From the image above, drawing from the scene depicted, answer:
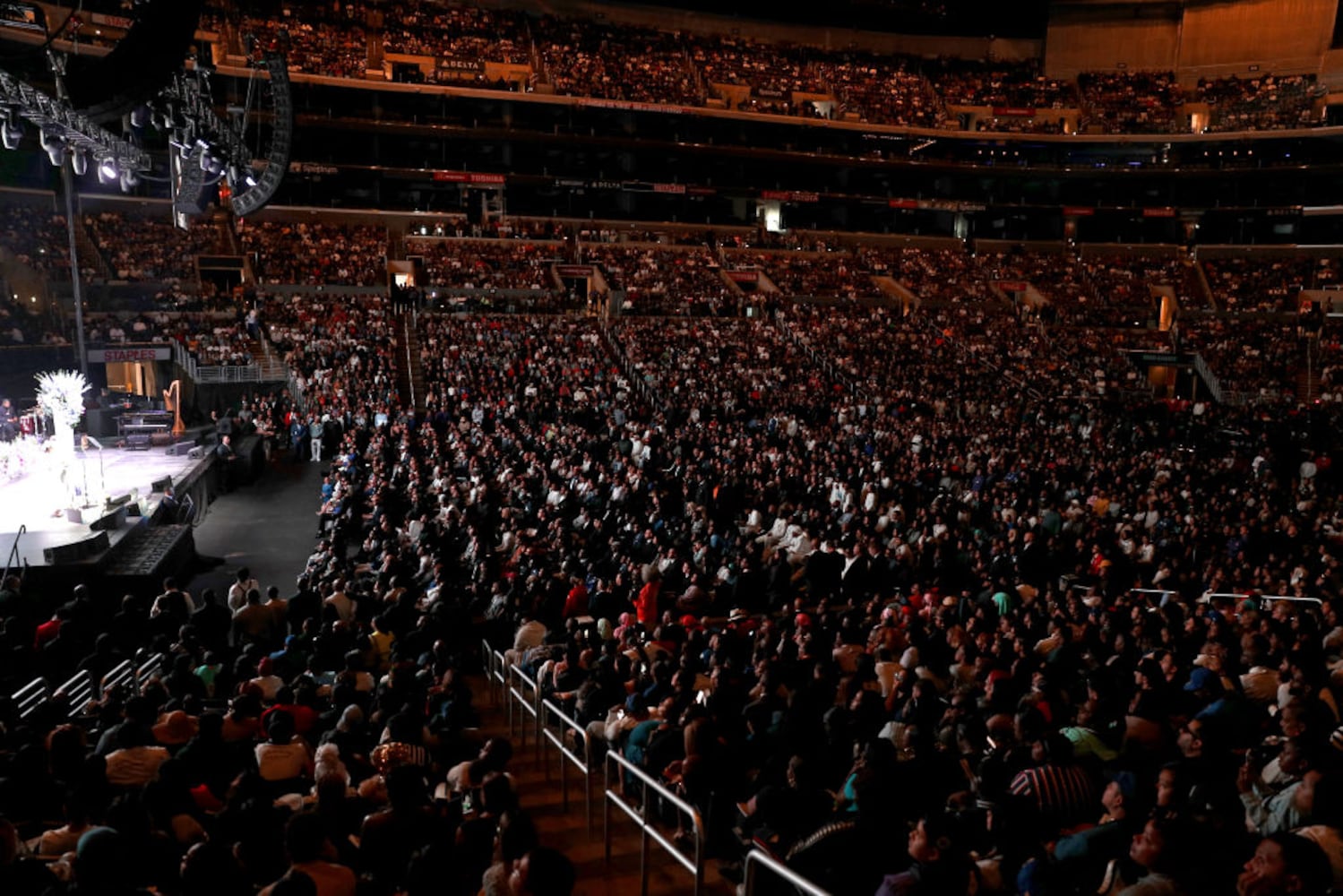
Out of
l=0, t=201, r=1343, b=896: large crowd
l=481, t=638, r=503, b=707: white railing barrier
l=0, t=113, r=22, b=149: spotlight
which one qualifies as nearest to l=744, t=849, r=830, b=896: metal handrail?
l=0, t=201, r=1343, b=896: large crowd

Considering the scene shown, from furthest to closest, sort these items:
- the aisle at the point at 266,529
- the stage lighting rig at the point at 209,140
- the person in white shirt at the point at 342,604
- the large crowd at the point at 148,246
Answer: the large crowd at the point at 148,246
the stage lighting rig at the point at 209,140
the aisle at the point at 266,529
the person in white shirt at the point at 342,604

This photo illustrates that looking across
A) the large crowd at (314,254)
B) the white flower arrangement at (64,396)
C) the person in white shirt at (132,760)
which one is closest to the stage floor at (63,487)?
the white flower arrangement at (64,396)

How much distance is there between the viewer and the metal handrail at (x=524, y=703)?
22.8 ft

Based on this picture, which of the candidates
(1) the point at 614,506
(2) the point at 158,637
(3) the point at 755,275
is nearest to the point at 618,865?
(2) the point at 158,637

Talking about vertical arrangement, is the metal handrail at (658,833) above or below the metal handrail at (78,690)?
above

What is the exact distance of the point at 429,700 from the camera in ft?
21.2

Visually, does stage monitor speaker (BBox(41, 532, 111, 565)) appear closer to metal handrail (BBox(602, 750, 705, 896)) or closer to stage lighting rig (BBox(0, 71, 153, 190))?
stage lighting rig (BBox(0, 71, 153, 190))

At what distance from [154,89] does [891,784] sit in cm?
1074

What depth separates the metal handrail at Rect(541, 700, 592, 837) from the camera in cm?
555

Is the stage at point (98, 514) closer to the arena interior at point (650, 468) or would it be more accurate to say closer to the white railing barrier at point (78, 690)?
the arena interior at point (650, 468)

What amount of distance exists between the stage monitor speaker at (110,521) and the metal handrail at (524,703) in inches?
326

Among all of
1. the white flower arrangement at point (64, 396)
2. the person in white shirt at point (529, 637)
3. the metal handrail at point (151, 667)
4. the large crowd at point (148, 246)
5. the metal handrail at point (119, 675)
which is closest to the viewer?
the metal handrail at point (119, 675)

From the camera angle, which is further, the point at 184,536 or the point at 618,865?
the point at 184,536

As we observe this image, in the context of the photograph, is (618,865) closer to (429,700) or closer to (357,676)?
(429,700)
